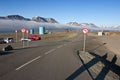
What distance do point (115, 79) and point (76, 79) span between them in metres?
2.35

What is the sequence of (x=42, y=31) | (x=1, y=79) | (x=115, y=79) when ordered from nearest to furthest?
(x=1, y=79), (x=115, y=79), (x=42, y=31)

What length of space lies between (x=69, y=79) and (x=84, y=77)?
3.00 ft

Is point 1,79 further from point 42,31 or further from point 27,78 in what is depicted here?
point 42,31

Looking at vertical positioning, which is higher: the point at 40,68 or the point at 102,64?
the point at 40,68

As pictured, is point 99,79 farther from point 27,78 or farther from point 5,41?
point 5,41

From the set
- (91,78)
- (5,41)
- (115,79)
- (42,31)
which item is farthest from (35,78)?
(42,31)

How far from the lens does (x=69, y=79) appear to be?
32.7ft

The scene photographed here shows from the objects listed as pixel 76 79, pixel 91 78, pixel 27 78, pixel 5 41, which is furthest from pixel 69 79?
pixel 5 41

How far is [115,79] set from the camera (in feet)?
36.7

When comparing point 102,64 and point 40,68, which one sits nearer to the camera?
point 40,68

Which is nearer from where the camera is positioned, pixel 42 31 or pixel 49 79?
pixel 49 79

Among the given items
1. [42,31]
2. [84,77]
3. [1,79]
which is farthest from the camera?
[42,31]

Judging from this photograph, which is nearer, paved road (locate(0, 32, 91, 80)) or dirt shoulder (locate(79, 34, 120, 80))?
paved road (locate(0, 32, 91, 80))

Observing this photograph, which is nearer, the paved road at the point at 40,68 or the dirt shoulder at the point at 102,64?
the paved road at the point at 40,68
